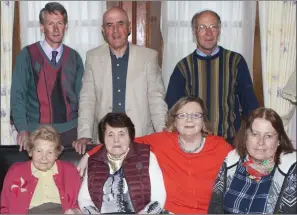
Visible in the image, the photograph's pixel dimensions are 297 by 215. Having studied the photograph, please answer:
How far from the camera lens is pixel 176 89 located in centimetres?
331

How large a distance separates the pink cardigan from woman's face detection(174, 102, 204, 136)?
654 millimetres

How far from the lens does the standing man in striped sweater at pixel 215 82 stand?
3303mm

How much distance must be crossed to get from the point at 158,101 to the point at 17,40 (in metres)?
1.66

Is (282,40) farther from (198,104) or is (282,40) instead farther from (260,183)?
(260,183)

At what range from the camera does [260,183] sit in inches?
104

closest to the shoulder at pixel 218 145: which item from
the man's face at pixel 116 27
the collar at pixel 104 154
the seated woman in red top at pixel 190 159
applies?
the seated woman in red top at pixel 190 159

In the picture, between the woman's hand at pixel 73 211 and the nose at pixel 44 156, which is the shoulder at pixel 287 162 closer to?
the woman's hand at pixel 73 211

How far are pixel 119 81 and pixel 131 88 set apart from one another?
0.30 feet

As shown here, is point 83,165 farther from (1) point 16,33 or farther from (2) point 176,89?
(1) point 16,33

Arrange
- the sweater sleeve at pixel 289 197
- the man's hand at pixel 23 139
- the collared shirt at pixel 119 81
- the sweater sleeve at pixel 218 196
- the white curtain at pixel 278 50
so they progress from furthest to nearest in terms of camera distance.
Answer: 1. the white curtain at pixel 278 50
2. the collared shirt at pixel 119 81
3. the man's hand at pixel 23 139
4. the sweater sleeve at pixel 218 196
5. the sweater sleeve at pixel 289 197

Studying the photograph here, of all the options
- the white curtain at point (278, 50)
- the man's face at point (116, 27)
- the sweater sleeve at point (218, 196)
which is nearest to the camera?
the sweater sleeve at point (218, 196)

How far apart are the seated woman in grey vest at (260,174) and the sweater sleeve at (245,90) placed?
56 centimetres

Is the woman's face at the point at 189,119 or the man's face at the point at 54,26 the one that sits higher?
the man's face at the point at 54,26

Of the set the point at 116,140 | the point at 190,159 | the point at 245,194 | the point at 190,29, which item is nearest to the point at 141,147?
the point at 116,140
